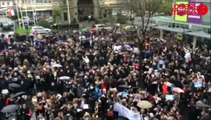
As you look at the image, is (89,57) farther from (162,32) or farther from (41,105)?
(162,32)

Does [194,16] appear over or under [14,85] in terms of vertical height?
over

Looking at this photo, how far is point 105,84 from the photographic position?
52.9ft

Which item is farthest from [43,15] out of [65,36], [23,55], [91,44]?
[23,55]

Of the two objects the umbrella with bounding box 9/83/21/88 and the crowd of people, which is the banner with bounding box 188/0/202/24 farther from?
the umbrella with bounding box 9/83/21/88

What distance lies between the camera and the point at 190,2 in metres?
23.2

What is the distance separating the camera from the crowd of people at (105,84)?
43.2ft

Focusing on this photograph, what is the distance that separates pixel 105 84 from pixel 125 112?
336 cm

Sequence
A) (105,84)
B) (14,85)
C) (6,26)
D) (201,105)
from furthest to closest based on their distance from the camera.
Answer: (6,26) < (105,84) < (14,85) < (201,105)

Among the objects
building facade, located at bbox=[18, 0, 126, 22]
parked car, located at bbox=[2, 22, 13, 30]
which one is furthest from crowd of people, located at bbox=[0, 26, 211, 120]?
building facade, located at bbox=[18, 0, 126, 22]

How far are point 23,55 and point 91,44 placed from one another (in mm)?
6872

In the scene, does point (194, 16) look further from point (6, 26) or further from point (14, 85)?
point (6, 26)

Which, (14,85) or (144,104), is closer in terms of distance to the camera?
(144,104)

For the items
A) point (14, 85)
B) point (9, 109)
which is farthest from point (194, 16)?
point (9, 109)

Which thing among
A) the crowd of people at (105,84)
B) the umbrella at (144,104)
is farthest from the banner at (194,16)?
the umbrella at (144,104)
